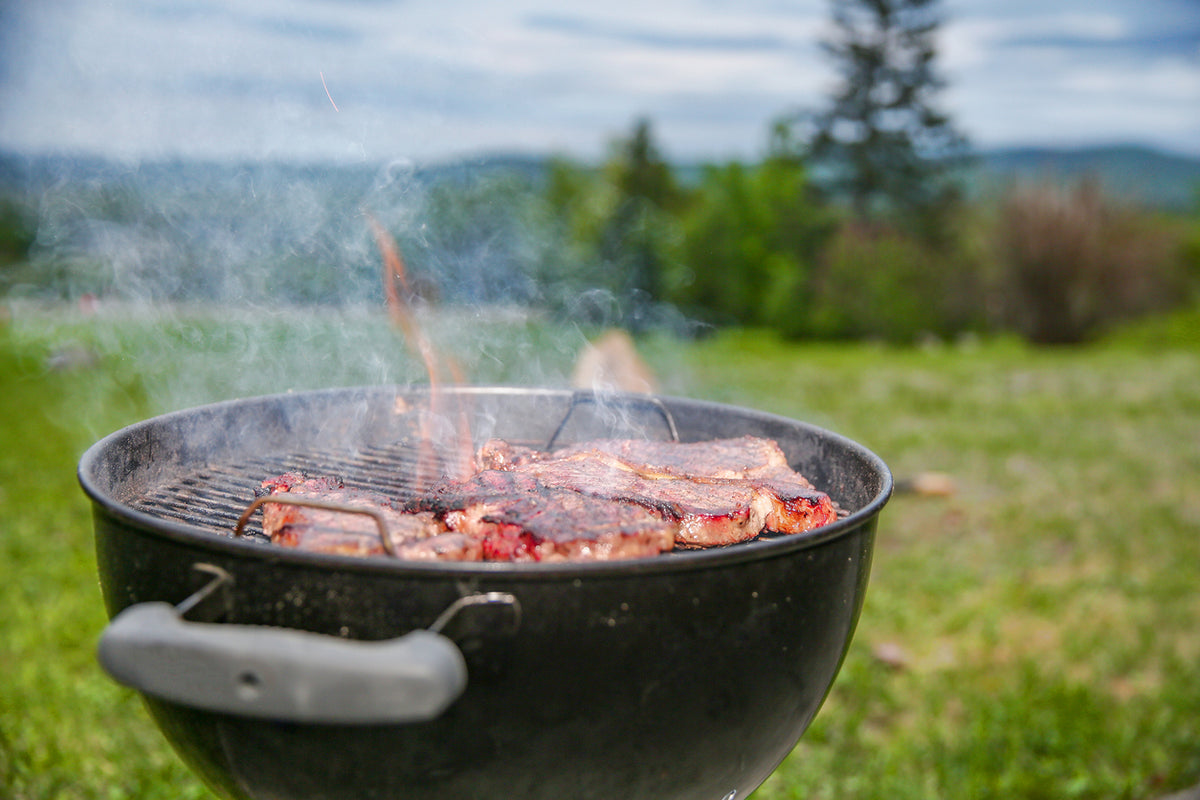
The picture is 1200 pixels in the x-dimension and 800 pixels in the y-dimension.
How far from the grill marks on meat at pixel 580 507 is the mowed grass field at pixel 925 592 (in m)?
0.33

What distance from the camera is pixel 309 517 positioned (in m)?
1.53

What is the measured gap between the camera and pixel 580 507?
1.60 m

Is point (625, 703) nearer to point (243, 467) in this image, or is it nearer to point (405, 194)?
point (243, 467)

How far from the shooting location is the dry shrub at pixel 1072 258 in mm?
13773

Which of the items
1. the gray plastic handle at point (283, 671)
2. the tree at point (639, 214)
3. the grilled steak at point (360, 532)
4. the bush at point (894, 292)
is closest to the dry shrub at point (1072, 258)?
the bush at point (894, 292)

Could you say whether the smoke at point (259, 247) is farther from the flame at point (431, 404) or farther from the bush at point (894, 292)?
the bush at point (894, 292)

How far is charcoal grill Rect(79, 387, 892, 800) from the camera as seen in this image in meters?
1.10

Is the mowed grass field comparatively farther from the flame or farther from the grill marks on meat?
the grill marks on meat

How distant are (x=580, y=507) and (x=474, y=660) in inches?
17.5

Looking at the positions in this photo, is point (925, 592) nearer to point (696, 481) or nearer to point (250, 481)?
point (696, 481)

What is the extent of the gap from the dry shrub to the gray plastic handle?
48.7ft

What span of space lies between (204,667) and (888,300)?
50.3ft

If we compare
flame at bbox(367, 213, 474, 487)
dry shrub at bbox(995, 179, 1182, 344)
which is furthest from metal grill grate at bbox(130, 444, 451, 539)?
dry shrub at bbox(995, 179, 1182, 344)

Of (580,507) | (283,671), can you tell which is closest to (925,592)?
(580,507)
